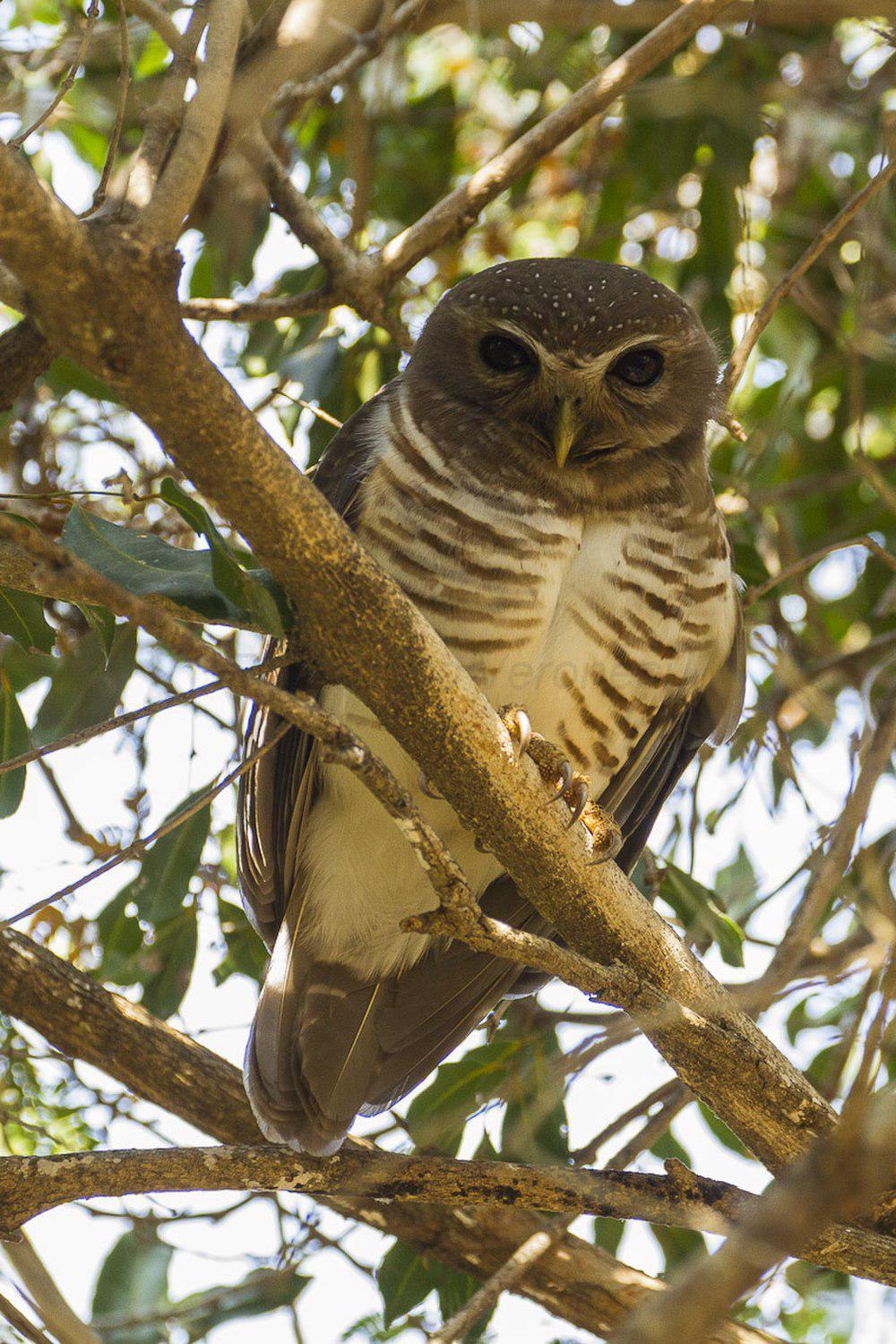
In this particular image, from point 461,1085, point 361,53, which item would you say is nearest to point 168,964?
point 461,1085

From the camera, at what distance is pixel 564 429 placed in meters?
2.71

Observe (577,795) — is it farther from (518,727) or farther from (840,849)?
(840,849)

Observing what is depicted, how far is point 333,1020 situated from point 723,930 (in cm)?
79

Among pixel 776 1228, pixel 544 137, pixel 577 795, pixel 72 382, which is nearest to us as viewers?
pixel 776 1228

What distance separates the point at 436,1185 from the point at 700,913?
0.89 meters

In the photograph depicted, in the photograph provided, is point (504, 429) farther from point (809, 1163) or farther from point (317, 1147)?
point (809, 1163)

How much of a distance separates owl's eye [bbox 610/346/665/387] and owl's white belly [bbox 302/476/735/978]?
1.09 ft

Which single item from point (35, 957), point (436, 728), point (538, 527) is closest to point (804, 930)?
point (436, 728)

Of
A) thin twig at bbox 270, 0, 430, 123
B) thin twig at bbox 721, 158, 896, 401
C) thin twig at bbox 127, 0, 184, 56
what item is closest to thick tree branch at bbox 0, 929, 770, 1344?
thin twig at bbox 127, 0, 184, 56

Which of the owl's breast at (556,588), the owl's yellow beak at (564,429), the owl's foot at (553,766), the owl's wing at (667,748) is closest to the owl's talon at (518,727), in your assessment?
the owl's foot at (553,766)

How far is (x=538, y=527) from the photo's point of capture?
266cm

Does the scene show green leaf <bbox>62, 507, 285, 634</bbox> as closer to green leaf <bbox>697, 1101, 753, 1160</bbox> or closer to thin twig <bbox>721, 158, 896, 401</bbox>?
thin twig <bbox>721, 158, 896, 401</bbox>

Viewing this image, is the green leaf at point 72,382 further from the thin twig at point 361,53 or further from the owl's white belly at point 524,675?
the owl's white belly at point 524,675

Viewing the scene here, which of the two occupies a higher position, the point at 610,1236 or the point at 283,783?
the point at 283,783
